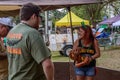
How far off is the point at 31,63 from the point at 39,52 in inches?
6.9

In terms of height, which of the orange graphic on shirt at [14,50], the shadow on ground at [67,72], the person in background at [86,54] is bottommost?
the shadow on ground at [67,72]

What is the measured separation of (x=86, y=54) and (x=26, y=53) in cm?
298

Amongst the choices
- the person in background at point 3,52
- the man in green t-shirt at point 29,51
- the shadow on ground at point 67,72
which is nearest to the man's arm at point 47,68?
the man in green t-shirt at point 29,51

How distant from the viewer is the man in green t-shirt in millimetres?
3273

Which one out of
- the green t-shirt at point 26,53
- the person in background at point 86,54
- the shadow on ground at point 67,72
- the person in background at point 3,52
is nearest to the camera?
the green t-shirt at point 26,53

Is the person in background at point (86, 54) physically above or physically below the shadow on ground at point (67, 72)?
above

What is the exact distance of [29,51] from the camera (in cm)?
332

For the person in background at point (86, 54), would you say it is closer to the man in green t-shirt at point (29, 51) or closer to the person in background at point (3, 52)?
the person in background at point (3, 52)

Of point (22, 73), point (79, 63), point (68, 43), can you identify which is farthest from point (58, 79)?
point (68, 43)

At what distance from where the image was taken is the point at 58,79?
8.79m

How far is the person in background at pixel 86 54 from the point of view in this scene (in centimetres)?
613

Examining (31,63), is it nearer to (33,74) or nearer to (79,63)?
(33,74)

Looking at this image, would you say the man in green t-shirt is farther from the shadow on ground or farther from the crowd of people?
the shadow on ground

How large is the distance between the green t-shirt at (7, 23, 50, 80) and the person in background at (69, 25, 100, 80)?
2717mm
